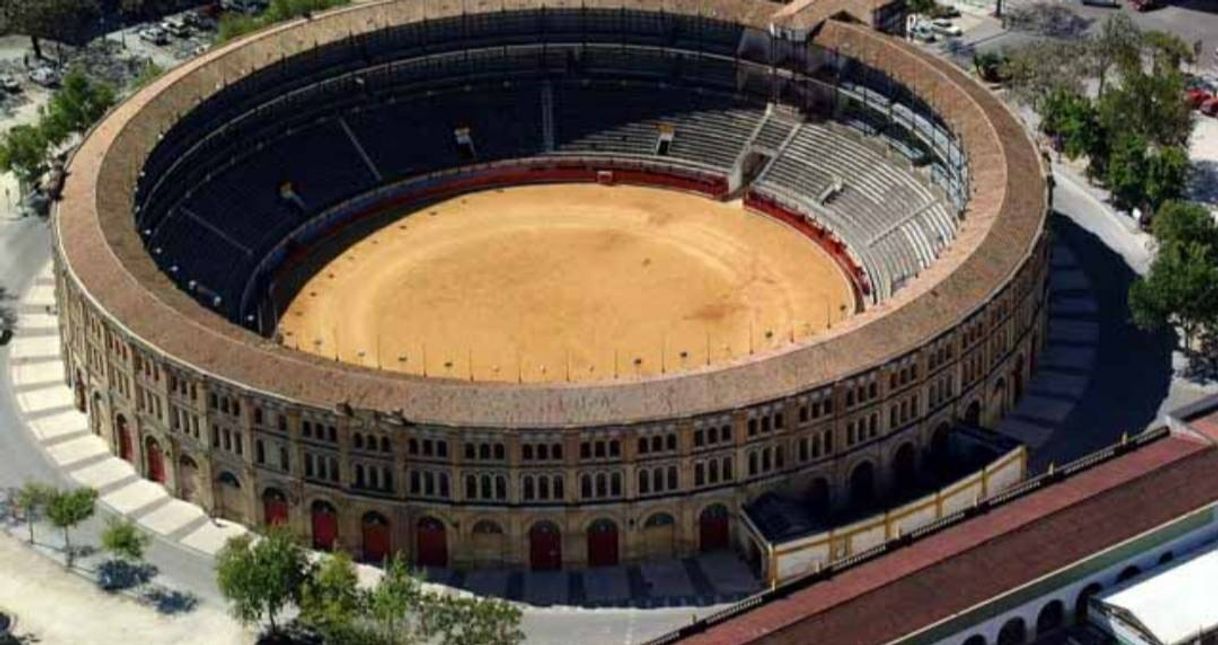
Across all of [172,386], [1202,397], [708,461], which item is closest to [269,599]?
[172,386]

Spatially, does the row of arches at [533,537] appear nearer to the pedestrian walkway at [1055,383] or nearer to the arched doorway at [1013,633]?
the arched doorway at [1013,633]

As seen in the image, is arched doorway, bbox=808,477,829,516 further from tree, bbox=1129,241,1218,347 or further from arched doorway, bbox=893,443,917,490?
tree, bbox=1129,241,1218,347

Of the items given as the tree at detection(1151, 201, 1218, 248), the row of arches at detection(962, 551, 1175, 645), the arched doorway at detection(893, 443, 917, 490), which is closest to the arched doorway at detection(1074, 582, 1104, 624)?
the row of arches at detection(962, 551, 1175, 645)

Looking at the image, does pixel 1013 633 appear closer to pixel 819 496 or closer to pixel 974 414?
pixel 819 496

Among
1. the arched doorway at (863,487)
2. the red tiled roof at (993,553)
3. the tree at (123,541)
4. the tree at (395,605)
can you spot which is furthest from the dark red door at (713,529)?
the tree at (123,541)

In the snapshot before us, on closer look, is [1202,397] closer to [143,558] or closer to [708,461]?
[708,461]

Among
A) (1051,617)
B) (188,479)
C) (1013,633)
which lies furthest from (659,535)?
(188,479)
